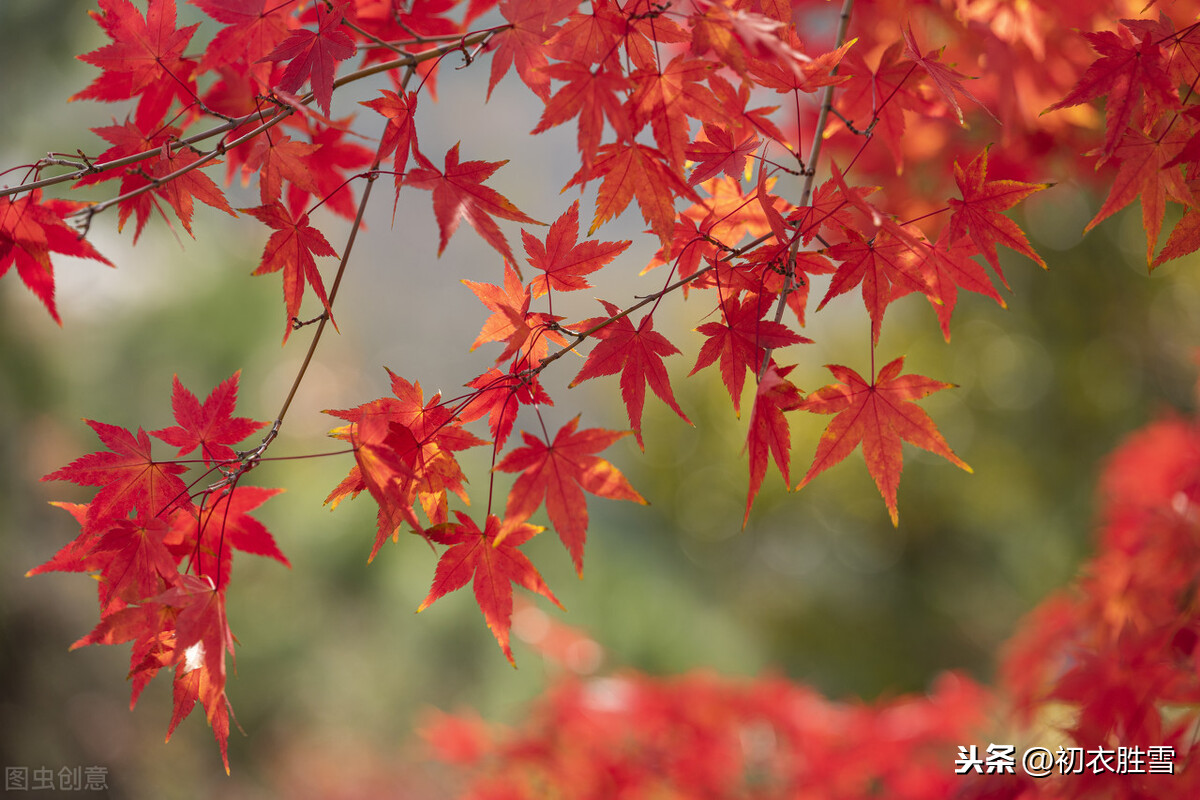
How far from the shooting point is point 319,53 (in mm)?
540

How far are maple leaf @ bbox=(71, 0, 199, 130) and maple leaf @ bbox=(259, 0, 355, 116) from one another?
0.13 meters

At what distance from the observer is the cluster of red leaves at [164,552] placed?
513 mm

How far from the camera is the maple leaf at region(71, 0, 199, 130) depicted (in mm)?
629

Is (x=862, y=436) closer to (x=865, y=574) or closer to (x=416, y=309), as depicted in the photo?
(x=865, y=574)

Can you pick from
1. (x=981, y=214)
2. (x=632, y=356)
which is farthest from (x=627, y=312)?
(x=981, y=214)

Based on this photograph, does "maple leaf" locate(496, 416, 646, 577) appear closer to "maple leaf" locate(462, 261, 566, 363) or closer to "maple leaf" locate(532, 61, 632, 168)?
"maple leaf" locate(462, 261, 566, 363)

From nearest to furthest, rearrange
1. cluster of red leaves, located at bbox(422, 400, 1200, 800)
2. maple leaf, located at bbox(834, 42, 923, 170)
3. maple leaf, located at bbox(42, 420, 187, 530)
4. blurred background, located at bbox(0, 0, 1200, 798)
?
maple leaf, located at bbox(42, 420, 187, 530) < maple leaf, located at bbox(834, 42, 923, 170) < cluster of red leaves, located at bbox(422, 400, 1200, 800) < blurred background, located at bbox(0, 0, 1200, 798)

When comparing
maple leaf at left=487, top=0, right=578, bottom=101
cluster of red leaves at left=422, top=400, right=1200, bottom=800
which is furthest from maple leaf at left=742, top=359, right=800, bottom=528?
cluster of red leaves at left=422, top=400, right=1200, bottom=800

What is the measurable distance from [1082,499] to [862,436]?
3764mm

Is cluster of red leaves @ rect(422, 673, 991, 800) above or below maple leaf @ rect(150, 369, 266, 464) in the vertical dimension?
below

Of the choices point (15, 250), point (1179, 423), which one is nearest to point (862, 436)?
point (15, 250)

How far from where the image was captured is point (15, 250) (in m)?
0.65

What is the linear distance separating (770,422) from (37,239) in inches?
24.1

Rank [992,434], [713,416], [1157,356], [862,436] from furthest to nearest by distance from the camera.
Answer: [713,416] → [992,434] → [1157,356] → [862,436]
